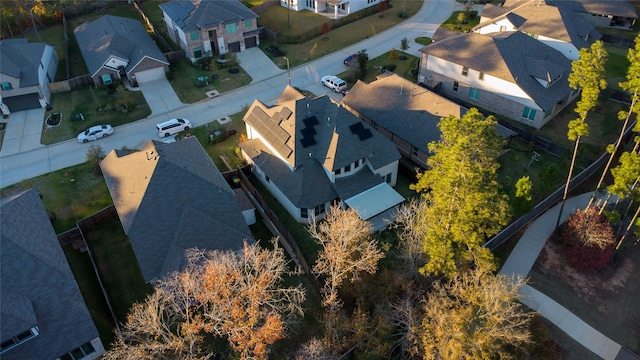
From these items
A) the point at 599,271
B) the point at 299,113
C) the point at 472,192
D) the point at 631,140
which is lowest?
the point at 599,271

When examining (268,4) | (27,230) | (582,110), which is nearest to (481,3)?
(268,4)

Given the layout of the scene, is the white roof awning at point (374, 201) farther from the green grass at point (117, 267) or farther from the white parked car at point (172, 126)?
the white parked car at point (172, 126)

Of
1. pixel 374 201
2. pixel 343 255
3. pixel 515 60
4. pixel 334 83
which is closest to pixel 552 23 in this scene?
pixel 515 60

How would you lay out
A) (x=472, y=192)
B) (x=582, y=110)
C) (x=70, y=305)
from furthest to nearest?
(x=582, y=110) → (x=70, y=305) → (x=472, y=192)

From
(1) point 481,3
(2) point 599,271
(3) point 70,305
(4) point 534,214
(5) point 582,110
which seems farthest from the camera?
(1) point 481,3

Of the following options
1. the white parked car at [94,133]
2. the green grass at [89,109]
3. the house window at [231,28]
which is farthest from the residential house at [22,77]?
the house window at [231,28]

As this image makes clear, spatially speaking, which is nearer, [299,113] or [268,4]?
[299,113]

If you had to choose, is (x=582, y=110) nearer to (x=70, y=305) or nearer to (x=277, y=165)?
(x=277, y=165)
